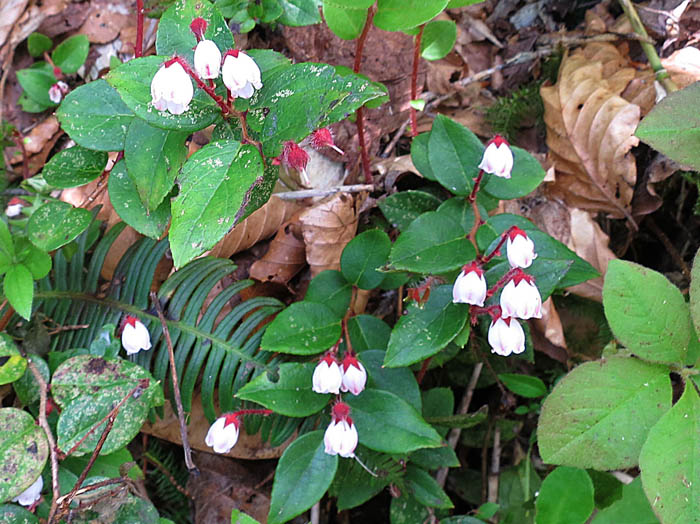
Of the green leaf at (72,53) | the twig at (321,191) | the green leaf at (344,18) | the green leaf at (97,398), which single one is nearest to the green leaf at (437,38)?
the green leaf at (344,18)

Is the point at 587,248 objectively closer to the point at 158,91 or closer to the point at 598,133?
the point at 598,133

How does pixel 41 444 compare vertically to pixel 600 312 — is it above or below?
above

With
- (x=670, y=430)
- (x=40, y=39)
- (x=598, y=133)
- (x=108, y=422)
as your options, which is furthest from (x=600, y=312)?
(x=40, y=39)

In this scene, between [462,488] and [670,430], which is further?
[462,488]

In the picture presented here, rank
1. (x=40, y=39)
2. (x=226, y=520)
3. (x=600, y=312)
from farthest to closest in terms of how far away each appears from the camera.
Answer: (x=40, y=39)
(x=600, y=312)
(x=226, y=520)

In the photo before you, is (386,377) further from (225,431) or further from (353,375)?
(225,431)

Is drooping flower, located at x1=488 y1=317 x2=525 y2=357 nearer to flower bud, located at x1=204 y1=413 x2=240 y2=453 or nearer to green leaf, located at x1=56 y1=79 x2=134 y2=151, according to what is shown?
flower bud, located at x1=204 y1=413 x2=240 y2=453

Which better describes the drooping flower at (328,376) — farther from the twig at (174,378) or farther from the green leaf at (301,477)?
the twig at (174,378)
